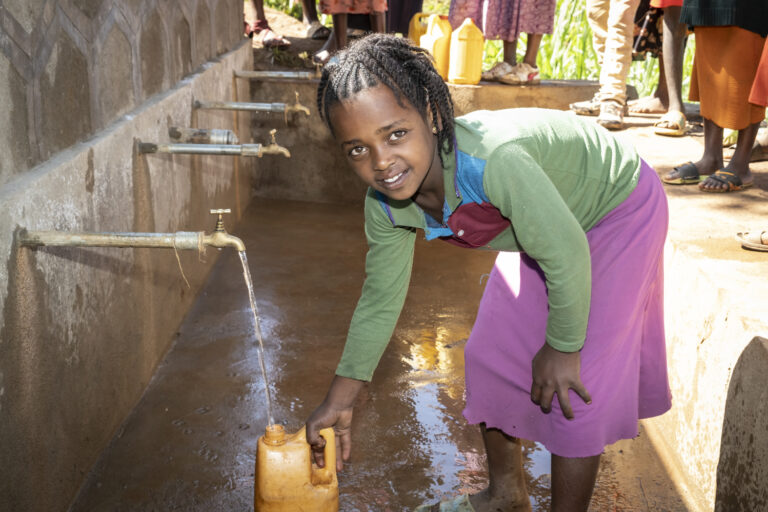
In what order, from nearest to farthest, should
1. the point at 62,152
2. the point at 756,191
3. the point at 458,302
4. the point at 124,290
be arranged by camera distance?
the point at 62,152 → the point at 124,290 → the point at 756,191 → the point at 458,302

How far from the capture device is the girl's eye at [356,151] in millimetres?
1533

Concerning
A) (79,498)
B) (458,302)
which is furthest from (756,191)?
(79,498)

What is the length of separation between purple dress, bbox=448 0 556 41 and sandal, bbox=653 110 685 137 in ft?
4.70

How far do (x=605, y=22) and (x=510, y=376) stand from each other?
15.4ft

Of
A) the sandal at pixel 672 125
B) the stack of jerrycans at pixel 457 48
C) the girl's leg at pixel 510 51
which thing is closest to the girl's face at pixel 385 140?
the sandal at pixel 672 125

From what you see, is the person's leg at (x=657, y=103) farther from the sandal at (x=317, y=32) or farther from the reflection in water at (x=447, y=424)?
the reflection in water at (x=447, y=424)

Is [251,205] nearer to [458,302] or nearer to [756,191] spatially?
[458,302]

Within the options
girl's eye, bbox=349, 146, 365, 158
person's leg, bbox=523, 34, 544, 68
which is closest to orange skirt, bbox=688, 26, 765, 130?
person's leg, bbox=523, 34, 544, 68

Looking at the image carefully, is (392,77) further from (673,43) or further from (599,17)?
(599,17)

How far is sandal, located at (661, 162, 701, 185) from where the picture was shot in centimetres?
357

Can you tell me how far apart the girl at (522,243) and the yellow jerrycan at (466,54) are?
142 inches

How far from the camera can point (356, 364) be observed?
1788mm

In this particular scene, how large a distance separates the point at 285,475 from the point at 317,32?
5.37 metres

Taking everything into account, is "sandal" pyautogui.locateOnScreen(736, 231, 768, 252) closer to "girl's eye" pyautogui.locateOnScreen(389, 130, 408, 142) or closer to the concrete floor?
the concrete floor
